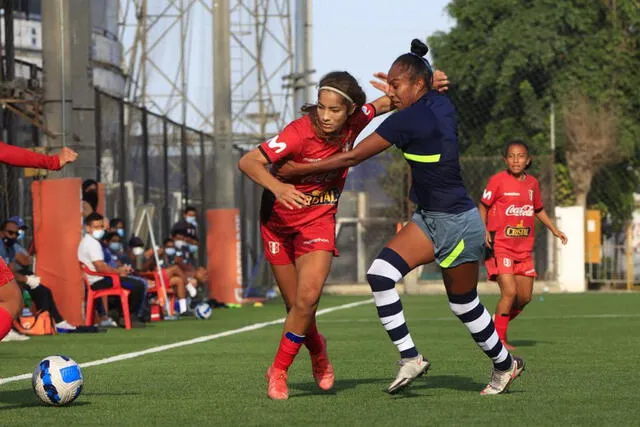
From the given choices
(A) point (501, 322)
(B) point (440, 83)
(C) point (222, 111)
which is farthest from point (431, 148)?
(C) point (222, 111)

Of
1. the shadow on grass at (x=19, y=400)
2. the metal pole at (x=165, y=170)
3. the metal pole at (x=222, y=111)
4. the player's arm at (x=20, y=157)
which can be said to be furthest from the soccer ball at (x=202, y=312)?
the player's arm at (x=20, y=157)

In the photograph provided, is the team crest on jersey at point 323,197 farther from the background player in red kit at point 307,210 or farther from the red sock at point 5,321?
the red sock at point 5,321

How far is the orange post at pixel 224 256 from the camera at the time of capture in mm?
29469

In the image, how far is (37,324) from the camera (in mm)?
17797

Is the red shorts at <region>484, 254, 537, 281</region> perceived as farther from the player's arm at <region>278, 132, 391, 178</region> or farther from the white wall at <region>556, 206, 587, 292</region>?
the white wall at <region>556, 206, 587, 292</region>

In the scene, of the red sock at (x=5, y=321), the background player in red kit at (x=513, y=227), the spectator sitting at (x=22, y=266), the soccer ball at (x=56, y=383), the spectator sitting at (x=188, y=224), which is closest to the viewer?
the red sock at (x=5, y=321)

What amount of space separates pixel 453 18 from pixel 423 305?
25.1 m

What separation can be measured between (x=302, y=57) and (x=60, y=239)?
50.5ft

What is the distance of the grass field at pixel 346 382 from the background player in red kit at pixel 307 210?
14.2 inches

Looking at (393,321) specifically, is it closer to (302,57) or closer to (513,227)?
(513,227)

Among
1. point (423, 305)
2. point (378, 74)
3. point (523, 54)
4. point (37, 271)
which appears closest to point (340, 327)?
point (37, 271)

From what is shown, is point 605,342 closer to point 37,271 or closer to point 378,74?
point 378,74

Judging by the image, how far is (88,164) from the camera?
21.8 metres

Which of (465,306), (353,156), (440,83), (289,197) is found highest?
(440,83)
